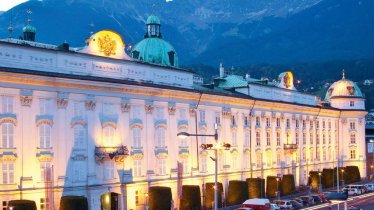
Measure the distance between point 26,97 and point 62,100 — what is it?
4344 mm

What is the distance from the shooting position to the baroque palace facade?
62375 mm

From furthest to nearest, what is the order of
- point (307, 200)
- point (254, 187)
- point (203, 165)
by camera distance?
1. point (254, 187)
2. point (307, 200)
3. point (203, 165)

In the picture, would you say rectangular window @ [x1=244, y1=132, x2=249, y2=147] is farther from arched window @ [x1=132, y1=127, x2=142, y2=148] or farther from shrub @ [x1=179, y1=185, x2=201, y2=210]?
arched window @ [x1=132, y1=127, x2=142, y2=148]

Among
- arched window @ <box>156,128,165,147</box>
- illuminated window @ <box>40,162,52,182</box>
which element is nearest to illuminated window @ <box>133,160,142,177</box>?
arched window @ <box>156,128,165,147</box>

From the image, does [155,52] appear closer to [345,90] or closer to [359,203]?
[359,203]

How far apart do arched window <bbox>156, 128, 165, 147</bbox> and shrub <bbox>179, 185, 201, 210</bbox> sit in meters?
5.50

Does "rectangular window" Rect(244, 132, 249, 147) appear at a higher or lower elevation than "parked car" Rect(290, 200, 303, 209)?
higher

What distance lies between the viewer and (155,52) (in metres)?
98.7

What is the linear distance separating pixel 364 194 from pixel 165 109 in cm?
4197

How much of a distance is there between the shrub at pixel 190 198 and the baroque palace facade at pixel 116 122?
2280 mm

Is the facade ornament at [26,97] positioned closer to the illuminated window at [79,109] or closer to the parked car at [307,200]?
the illuminated window at [79,109]

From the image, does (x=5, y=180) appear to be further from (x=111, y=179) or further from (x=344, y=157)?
(x=344, y=157)

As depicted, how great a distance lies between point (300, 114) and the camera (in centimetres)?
11894

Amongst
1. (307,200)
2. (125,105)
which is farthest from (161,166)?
(307,200)
